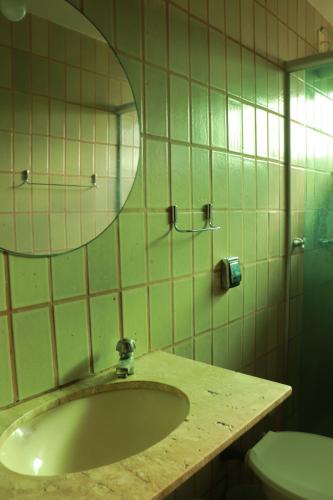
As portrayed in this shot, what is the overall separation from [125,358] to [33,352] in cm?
21

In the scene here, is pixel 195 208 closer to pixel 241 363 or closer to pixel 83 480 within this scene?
pixel 241 363

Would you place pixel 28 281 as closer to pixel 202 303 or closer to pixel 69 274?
pixel 69 274

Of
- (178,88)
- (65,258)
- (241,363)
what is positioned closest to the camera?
(65,258)

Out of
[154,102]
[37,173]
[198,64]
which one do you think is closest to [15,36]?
[37,173]

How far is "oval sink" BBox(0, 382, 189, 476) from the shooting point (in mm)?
742

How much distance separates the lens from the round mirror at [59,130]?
0.77m

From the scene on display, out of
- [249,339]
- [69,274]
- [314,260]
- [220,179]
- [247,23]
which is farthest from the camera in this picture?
[314,260]

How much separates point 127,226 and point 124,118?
10.5 inches

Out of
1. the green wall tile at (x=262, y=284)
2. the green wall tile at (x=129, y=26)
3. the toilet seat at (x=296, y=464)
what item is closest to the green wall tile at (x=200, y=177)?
the green wall tile at (x=129, y=26)

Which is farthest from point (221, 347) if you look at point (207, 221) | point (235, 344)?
point (207, 221)

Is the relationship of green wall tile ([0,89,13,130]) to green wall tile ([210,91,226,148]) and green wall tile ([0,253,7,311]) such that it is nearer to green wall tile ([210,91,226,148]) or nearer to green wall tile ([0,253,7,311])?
green wall tile ([0,253,7,311])

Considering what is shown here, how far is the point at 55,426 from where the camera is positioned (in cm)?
→ 80

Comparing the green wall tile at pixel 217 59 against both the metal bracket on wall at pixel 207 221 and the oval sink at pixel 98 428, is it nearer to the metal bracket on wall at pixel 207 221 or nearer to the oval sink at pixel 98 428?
the metal bracket on wall at pixel 207 221

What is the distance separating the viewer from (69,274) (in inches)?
35.2
